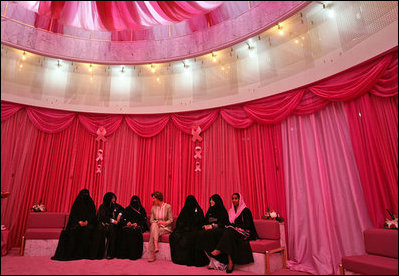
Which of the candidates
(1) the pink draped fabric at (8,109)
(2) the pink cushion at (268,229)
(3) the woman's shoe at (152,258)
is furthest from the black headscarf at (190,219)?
(1) the pink draped fabric at (8,109)

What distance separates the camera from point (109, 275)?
341cm

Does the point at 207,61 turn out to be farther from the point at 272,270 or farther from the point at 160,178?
the point at 272,270

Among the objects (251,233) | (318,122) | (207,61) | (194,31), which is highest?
(194,31)

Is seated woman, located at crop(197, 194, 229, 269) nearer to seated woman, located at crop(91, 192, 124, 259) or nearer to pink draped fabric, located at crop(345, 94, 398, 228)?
seated woman, located at crop(91, 192, 124, 259)

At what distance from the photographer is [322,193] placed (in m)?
4.44

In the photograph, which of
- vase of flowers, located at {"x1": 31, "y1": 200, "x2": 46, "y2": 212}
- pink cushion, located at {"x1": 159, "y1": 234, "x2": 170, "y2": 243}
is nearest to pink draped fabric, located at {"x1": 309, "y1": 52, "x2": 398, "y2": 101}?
pink cushion, located at {"x1": 159, "y1": 234, "x2": 170, "y2": 243}

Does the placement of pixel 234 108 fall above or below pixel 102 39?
below

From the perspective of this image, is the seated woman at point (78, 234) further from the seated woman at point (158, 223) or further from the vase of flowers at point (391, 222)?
the vase of flowers at point (391, 222)

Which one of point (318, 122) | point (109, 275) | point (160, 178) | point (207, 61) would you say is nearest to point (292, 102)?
point (318, 122)

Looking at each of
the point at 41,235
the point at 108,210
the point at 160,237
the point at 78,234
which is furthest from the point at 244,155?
the point at 41,235

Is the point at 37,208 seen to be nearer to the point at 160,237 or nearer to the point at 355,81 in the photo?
the point at 160,237

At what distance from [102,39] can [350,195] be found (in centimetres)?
655

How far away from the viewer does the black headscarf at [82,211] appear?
4.68m

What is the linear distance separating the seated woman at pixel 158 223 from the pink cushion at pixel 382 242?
10.5 feet
